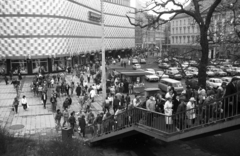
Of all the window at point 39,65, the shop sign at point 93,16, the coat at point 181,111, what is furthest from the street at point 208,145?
the shop sign at point 93,16

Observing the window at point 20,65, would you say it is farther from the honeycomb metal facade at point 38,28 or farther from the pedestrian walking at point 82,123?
the pedestrian walking at point 82,123

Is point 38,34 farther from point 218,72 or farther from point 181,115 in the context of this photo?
point 181,115

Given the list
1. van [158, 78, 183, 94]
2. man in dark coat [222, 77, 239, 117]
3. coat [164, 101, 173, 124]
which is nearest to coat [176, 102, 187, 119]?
coat [164, 101, 173, 124]

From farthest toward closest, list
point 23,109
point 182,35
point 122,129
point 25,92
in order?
point 182,35 < point 25,92 < point 23,109 < point 122,129

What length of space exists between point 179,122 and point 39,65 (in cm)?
3310

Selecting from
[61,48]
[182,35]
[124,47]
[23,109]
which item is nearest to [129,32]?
[124,47]

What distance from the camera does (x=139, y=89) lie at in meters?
28.0

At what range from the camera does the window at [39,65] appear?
39.7m

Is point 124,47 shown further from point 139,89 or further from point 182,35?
point 139,89

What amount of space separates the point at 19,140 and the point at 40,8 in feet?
94.7

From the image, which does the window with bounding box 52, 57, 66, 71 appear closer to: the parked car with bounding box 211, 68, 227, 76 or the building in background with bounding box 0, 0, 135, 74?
the building in background with bounding box 0, 0, 135, 74

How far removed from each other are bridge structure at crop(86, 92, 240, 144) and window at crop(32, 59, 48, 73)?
28636mm

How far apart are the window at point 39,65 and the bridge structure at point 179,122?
1127 inches

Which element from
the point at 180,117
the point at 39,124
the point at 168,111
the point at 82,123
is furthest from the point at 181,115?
the point at 39,124
